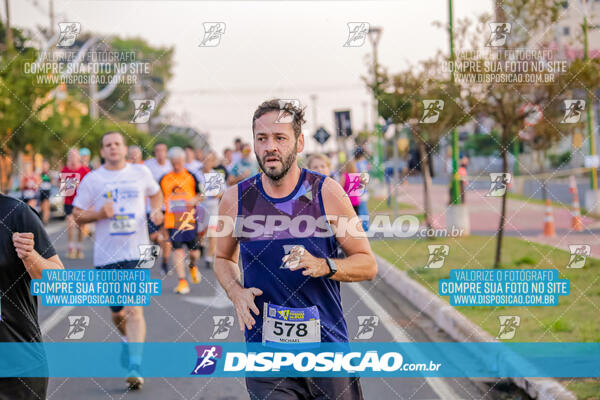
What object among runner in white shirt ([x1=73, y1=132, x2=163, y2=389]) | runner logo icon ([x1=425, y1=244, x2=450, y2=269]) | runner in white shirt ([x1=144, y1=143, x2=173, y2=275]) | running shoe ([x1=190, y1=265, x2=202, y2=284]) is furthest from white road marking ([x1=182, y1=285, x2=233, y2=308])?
runner in white shirt ([x1=73, y1=132, x2=163, y2=389])

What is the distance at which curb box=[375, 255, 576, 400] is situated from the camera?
557cm

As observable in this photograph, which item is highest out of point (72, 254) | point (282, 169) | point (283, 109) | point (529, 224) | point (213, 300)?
point (283, 109)

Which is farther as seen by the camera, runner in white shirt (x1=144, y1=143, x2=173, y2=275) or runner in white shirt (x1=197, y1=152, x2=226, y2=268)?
runner in white shirt (x1=197, y1=152, x2=226, y2=268)

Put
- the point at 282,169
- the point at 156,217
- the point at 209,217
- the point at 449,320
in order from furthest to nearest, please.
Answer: the point at 209,217, the point at 449,320, the point at 156,217, the point at 282,169

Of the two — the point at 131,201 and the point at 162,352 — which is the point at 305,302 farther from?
the point at 162,352

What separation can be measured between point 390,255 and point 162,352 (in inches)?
309

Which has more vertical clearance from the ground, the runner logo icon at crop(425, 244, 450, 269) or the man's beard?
the man's beard

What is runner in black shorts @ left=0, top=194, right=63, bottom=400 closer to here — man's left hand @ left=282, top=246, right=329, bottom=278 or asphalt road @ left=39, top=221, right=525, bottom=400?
man's left hand @ left=282, top=246, right=329, bottom=278

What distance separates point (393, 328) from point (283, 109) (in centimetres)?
495

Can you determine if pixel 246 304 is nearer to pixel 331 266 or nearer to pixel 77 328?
pixel 331 266

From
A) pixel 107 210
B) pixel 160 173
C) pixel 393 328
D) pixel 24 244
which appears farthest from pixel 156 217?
pixel 160 173

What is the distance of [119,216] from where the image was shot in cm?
686

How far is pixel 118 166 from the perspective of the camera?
697 cm

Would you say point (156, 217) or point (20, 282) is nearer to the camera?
point (20, 282)
